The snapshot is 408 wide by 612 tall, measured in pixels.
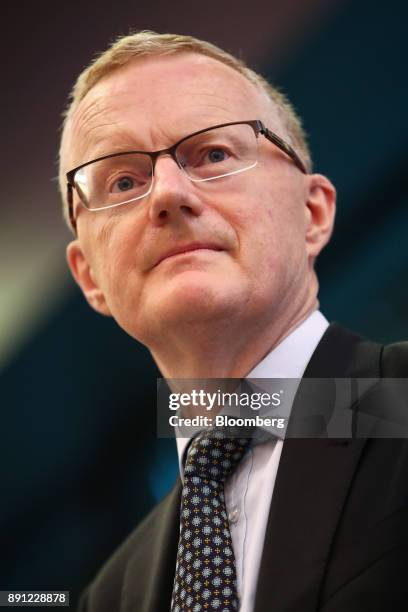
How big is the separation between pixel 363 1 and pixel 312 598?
4.06 feet

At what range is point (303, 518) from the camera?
88 centimetres

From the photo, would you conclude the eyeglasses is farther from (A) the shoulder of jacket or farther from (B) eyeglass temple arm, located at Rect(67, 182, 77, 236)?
(A) the shoulder of jacket

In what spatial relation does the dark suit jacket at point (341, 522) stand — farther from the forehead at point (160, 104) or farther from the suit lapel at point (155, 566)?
the forehead at point (160, 104)

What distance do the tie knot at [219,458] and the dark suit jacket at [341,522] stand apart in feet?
0.35

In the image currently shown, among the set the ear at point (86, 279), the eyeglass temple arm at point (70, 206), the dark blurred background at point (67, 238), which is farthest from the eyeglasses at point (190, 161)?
the dark blurred background at point (67, 238)

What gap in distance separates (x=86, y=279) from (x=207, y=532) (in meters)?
0.64

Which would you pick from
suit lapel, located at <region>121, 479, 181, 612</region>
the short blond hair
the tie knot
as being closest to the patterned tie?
the tie knot

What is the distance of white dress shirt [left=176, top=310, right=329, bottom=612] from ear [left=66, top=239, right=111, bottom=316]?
0.34 metres

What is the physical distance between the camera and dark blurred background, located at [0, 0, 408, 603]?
4.77ft

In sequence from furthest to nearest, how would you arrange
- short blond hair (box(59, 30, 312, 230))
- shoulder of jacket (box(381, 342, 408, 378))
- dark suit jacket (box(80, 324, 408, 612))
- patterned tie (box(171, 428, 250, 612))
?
short blond hair (box(59, 30, 312, 230)) < shoulder of jacket (box(381, 342, 408, 378)) < patterned tie (box(171, 428, 250, 612)) < dark suit jacket (box(80, 324, 408, 612))

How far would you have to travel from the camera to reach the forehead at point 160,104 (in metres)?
1.17

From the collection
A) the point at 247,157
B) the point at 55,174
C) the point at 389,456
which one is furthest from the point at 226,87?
the point at 389,456

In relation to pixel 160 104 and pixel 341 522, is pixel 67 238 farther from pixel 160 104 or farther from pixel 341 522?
pixel 341 522

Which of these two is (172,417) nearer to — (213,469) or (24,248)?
(213,469)
